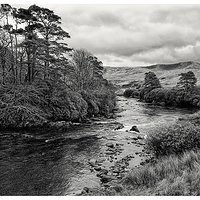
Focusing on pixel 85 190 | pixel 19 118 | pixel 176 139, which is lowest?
pixel 85 190

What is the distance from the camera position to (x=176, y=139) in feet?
45.0

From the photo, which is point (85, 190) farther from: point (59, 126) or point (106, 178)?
point (59, 126)

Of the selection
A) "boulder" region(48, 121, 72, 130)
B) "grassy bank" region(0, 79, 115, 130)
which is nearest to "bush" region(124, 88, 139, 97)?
"grassy bank" region(0, 79, 115, 130)

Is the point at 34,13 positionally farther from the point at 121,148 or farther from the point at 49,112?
the point at 121,148

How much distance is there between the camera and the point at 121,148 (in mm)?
19672

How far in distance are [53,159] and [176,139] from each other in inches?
→ 343

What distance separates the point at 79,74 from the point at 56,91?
55.3 ft

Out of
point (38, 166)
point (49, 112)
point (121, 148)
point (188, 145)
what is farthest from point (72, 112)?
point (188, 145)

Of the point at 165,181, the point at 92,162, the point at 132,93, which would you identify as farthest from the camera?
the point at 132,93

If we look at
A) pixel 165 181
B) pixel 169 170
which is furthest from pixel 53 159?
pixel 165 181

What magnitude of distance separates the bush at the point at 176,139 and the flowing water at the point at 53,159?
8.14ft

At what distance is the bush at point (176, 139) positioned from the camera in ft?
44.8

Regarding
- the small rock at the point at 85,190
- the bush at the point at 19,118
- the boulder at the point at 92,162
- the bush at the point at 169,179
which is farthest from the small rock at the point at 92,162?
the bush at the point at 19,118

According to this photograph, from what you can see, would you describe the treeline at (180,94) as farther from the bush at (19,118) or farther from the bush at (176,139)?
the bush at (176,139)
